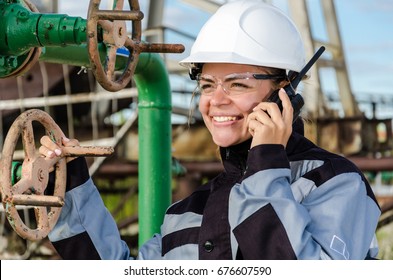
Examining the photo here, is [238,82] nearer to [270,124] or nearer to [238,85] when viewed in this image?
[238,85]

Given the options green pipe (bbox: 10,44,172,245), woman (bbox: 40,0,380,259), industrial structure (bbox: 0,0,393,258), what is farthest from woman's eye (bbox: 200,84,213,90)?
industrial structure (bbox: 0,0,393,258)

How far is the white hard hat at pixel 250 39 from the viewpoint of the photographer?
5.92 feet

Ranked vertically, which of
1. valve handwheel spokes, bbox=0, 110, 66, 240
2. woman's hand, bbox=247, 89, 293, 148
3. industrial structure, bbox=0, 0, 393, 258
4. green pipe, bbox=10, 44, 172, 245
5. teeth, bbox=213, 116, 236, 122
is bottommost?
industrial structure, bbox=0, 0, 393, 258

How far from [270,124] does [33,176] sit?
1.57ft

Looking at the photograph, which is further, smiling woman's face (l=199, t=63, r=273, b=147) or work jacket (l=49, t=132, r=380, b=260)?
smiling woman's face (l=199, t=63, r=273, b=147)

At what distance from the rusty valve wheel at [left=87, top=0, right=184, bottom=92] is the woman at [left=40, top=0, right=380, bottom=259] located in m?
0.13

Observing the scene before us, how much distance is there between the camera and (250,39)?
183 centimetres

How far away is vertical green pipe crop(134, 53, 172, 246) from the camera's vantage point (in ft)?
8.46

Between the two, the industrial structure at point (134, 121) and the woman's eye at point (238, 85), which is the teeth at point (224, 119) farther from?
the industrial structure at point (134, 121)

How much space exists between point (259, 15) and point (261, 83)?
0.19m

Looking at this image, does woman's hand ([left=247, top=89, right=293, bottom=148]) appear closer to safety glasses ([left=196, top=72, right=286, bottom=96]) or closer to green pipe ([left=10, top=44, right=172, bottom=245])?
safety glasses ([left=196, top=72, right=286, bottom=96])

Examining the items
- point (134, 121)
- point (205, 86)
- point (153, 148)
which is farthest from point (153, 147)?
point (134, 121)

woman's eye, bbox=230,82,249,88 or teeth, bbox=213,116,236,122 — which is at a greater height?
woman's eye, bbox=230,82,249,88

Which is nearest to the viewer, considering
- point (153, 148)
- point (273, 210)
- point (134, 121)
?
point (273, 210)
